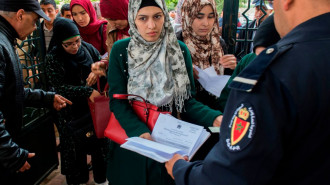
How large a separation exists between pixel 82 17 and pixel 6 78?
1851 mm

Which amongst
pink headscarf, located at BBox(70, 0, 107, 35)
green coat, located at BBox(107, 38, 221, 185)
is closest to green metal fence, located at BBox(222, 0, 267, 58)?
green coat, located at BBox(107, 38, 221, 185)

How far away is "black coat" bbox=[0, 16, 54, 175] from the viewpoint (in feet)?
4.59

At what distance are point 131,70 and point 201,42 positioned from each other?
0.87 metres

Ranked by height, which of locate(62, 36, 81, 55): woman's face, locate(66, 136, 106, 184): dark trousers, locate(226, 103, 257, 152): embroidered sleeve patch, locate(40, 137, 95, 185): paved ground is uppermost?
locate(62, 36, 81, 55): woman's face

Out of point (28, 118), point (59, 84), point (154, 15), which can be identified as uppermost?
point (154, 15)

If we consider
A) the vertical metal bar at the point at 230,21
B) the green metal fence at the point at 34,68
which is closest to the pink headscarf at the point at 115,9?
the green metal fence at the point at 34,68

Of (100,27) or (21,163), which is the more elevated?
(100,27)

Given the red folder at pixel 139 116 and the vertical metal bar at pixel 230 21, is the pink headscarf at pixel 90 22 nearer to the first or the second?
the vertical metal bar at pixel 230 21

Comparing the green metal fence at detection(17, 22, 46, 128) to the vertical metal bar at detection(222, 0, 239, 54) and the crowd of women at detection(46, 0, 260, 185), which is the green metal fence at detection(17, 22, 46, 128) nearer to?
the crowd of women at detection(46, 0, 260, 185)

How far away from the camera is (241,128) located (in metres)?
0.69

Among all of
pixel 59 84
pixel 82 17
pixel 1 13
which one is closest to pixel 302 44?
pixel 1 13

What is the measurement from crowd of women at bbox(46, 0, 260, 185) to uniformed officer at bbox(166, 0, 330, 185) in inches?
32.5

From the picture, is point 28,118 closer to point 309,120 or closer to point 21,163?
point 21,163

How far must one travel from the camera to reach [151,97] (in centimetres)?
160
